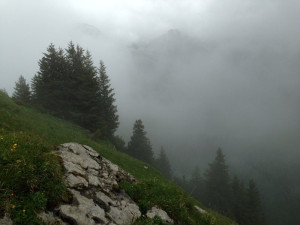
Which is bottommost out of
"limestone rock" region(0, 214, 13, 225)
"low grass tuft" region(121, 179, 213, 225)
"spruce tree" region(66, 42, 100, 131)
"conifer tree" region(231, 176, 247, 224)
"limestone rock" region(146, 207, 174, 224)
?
"conifer tree" region(231, 176, 247, 224)

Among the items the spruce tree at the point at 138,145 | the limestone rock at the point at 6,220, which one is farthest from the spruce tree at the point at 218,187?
the limestone rock at the point at 6,220

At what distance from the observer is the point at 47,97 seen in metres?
38.4

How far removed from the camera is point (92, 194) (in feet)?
21.0

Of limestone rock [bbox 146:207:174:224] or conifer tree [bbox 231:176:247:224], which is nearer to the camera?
limestone rock [bbox 146:207:174:224]

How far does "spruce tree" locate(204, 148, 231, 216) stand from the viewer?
209 ft

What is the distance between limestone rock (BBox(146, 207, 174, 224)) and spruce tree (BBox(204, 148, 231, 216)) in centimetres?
6266

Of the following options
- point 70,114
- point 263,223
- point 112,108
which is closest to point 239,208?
point 263,223

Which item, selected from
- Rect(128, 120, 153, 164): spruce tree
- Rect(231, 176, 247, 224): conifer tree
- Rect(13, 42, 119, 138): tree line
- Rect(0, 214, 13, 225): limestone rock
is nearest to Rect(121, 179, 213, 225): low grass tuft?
Rect(0, 214, 13, 225): limestone rock

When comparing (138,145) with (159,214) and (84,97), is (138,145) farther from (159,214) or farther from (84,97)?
(159,214)

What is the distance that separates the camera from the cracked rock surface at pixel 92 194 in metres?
5.35

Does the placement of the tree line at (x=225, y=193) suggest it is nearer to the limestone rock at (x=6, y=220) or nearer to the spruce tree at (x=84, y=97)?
the spruce tree at (x=84, y=97)

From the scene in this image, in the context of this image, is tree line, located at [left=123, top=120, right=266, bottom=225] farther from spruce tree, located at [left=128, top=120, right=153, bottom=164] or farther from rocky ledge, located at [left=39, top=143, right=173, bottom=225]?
rocky ledge, located at [left=39, top=143, right=173, bottom=225]

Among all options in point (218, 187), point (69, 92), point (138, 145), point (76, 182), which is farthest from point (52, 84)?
point (218, 187)

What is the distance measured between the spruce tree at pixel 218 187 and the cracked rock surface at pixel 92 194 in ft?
207
